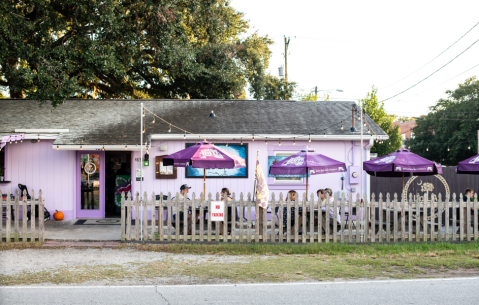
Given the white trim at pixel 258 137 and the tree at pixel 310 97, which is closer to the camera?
the white trim at pixel 258 137

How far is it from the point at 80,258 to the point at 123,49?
12266 millimetres

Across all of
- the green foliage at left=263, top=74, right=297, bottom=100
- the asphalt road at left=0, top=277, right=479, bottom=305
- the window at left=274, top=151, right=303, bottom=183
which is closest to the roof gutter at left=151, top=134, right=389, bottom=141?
the window at left=274, top=151, right=303, bottom=183

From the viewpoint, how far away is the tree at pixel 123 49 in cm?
1542

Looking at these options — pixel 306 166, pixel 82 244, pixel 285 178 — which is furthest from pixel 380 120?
pixel 82 244

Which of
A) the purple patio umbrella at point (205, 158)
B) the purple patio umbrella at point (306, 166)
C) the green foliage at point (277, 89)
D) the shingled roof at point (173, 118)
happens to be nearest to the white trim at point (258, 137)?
the shingled roof at point (173, 118)

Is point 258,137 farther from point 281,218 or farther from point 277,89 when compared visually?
point 277,89

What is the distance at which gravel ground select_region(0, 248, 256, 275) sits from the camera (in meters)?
7.72

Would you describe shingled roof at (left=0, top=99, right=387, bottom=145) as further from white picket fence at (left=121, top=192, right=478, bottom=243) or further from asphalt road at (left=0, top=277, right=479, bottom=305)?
asphalt road at (left=0, top=277, right=479, bottom=305)

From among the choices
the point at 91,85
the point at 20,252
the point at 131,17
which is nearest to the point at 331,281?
the point at 20,252

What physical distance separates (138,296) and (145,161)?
26.0 ft

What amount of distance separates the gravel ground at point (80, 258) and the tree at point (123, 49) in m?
6.96

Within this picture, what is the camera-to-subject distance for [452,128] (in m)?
50.2

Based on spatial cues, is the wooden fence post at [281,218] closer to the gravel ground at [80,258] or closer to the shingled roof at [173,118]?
the gravel ground at [80,258]

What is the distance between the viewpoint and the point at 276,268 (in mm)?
7496
